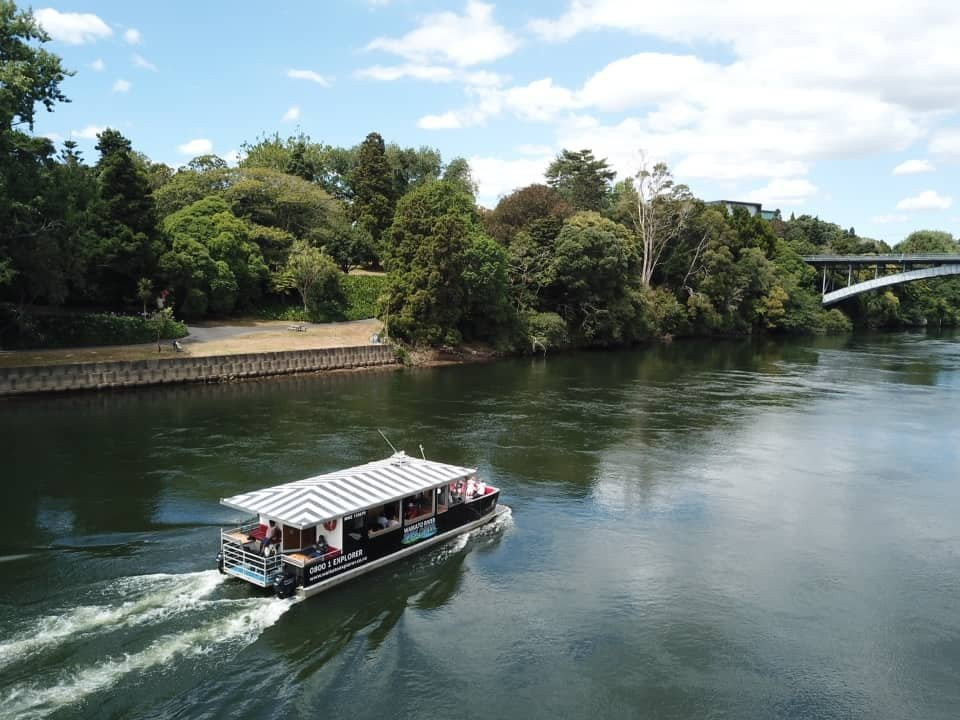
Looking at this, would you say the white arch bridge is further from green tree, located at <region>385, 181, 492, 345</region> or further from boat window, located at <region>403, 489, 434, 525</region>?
boat window, located at <region>403, 489, 434, 525</region>

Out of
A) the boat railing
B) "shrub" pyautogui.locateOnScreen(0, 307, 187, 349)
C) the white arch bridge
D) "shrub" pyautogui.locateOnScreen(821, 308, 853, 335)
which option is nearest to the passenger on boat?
the boat railing

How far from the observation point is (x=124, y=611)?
727 inches

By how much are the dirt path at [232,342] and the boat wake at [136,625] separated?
32464 millimetres

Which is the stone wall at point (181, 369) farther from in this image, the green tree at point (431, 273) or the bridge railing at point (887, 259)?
the bridge railing at point (887, 259)

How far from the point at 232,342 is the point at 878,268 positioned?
103374 millimetres

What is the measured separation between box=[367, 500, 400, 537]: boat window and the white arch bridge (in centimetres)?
9978

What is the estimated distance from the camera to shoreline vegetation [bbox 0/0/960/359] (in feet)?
147

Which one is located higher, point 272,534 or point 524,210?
point 524,210

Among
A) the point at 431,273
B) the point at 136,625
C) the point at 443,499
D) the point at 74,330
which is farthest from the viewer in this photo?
the point at 431,273

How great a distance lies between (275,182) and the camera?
8150 cm

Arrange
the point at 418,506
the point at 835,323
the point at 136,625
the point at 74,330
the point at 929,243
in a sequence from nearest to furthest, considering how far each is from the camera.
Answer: the point at 136,625 < the point at 418,506 < the point at 74,330 < the point at 835,323 < the point at 929,243

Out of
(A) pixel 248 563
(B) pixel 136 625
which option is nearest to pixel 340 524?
(A) pixel 248 563

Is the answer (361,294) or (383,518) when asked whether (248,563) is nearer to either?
(383,518)

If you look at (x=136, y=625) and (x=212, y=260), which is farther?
(x=212, y=260)
